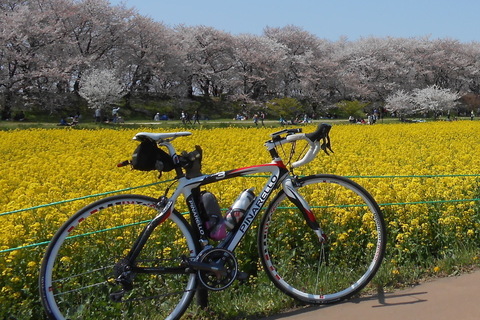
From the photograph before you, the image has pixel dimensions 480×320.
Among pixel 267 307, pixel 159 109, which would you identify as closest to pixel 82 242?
pixel 267 307

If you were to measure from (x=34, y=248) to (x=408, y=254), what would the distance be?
11.1 ft

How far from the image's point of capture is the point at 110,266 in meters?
3.05

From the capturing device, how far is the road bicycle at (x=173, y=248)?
2906mm

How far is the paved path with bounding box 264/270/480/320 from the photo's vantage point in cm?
303

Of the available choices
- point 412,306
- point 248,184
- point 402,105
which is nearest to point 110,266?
point 412,306

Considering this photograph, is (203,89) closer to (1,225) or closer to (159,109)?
(159,109)

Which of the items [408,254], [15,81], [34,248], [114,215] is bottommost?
[408,254]

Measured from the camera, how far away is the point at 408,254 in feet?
15.2

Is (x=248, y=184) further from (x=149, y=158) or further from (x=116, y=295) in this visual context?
(x=116, y=295)

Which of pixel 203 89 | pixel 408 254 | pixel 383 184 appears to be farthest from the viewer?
pixel 203 89

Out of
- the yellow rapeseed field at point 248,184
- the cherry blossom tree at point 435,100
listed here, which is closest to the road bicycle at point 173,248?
the yellow rapeseed field at point 248,184

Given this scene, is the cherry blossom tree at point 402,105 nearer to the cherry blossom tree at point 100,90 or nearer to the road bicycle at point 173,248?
the cherry blossom tree at point 100,90

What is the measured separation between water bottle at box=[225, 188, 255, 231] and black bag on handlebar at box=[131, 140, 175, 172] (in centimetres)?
50

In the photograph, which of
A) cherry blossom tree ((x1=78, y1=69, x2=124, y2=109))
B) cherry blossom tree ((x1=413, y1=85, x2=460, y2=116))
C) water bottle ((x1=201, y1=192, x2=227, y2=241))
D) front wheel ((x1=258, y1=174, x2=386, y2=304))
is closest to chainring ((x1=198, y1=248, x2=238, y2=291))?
water bottle ((x1=201, y1=192, x2=227, y2=241))
